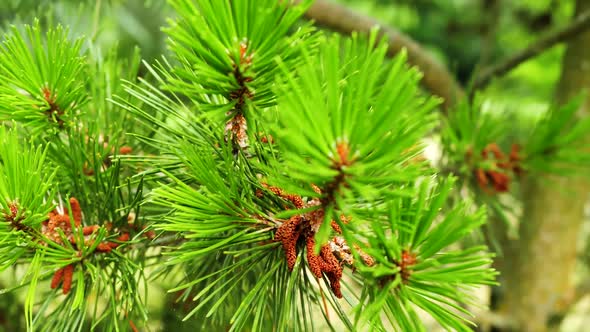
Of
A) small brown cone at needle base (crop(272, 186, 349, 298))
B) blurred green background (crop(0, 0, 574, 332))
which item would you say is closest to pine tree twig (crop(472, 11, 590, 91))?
blurred green background (crop(0, 0, 574, 332))

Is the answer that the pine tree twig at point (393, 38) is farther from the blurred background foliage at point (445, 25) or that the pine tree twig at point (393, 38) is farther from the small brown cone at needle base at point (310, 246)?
the small brown cone at needle base at point (310, 246)

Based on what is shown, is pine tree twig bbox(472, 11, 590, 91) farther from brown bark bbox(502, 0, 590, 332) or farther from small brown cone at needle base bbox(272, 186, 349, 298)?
small brown cone at needle base bbox(272, 186, 349, 298)

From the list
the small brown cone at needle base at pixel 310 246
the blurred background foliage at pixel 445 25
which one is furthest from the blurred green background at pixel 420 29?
the small brown cone at needle base at pixel 310 246

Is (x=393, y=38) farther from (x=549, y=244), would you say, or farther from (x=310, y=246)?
(x=310, y=246)

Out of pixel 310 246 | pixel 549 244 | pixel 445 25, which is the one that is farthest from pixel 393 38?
pixel 445 25

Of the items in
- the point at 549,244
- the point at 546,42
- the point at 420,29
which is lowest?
the point at 549,244

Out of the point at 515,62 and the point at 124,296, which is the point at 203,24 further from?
the point at 515,62
